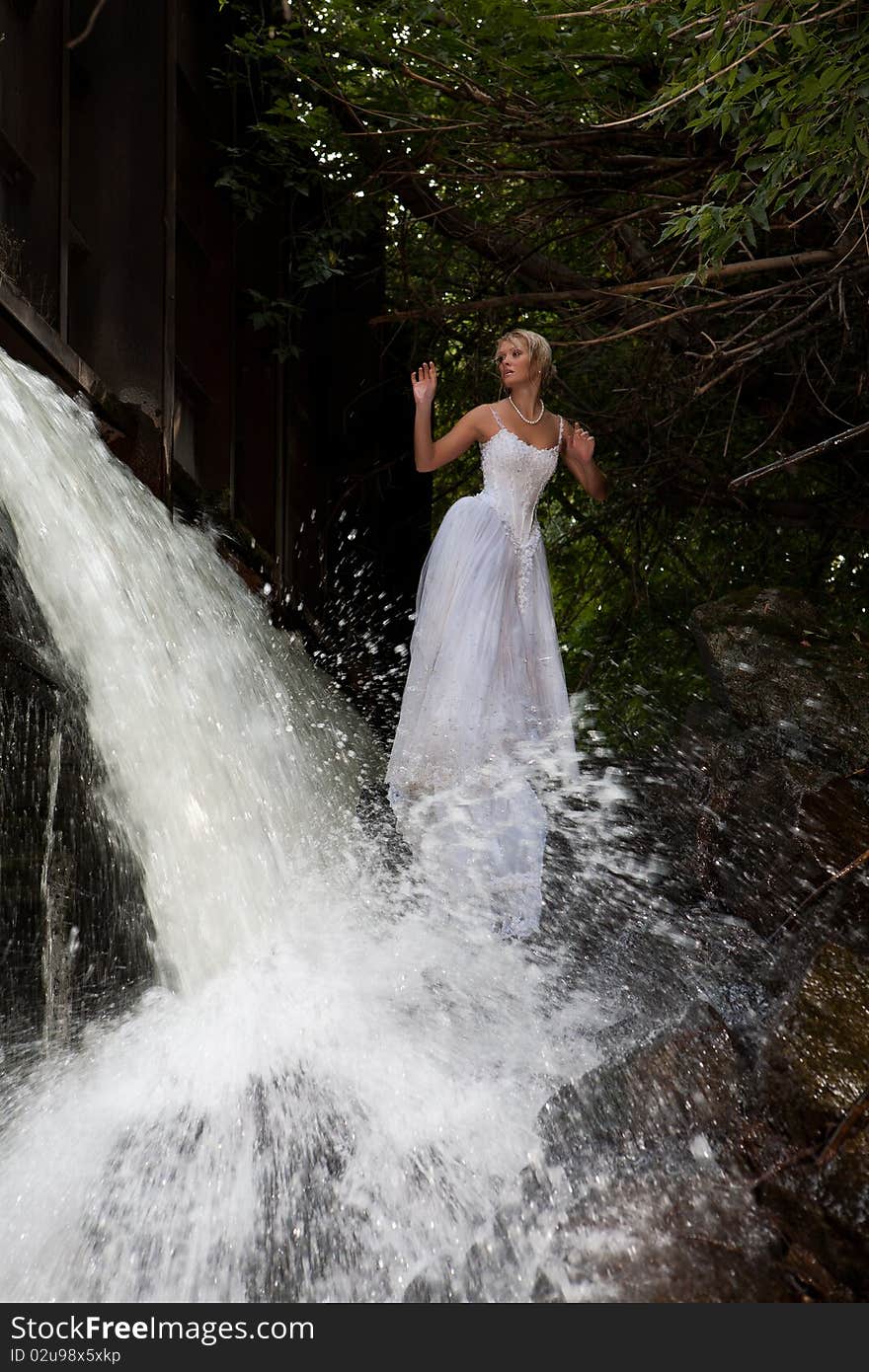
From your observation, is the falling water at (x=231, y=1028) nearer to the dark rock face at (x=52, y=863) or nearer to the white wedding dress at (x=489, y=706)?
the dark rock face at (x=52, y=863)

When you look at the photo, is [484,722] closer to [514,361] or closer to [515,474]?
[515,474]

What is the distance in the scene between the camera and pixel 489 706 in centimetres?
512

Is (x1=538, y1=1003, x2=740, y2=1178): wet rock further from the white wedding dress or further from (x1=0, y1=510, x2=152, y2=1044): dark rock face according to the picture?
(x1=0, y1=510, x2=152, y2=1044): dark rock face

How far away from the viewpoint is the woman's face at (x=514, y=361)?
5.08 meters

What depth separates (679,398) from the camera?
7.30m

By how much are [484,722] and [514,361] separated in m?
1.35

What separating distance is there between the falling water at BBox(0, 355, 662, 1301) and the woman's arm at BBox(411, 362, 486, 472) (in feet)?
3.34

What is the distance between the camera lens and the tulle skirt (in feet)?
16.1

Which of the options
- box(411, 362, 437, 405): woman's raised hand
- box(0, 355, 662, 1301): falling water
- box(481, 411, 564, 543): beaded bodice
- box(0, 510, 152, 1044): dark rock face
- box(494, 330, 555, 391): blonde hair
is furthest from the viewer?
box(481, 411, 564, 543): beaded bodice

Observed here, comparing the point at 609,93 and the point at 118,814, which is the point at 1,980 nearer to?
the point at 118,814

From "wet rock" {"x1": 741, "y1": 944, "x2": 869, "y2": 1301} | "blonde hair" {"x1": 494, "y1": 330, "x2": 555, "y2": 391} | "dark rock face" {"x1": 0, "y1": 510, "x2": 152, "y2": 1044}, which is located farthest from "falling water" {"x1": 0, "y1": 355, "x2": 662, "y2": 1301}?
"blonde hair" {"x1": 494, "y1": 330, "x2": 555, "y2": 391}

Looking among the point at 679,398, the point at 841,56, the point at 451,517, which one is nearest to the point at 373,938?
the point at 451,517

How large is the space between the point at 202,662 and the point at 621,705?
3.99m

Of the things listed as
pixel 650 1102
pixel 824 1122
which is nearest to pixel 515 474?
pixel 650 1102
